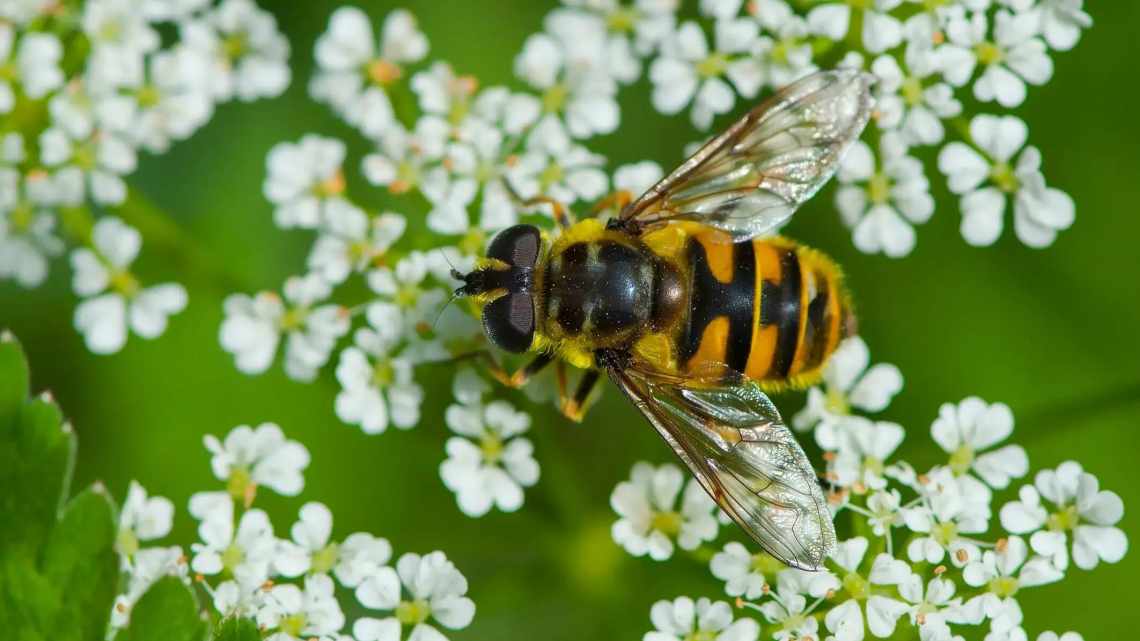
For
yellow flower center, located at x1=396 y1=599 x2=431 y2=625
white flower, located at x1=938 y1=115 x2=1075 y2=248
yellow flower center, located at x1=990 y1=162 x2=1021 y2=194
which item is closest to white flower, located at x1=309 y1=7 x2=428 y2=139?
yellow flower center, located at x1=396 y1=599 x2=431 y2=625

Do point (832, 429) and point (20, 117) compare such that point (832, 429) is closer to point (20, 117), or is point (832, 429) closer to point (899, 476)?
point (899, 476)

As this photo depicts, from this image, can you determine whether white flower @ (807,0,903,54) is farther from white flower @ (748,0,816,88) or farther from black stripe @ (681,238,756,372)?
black stripe @ (681,238,756,372)

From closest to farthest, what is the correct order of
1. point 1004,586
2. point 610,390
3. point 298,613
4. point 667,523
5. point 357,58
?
point 1004,586
point 298,613
point 667,523
point 357,58
point 610,390

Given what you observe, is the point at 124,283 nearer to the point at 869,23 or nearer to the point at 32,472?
the point at 32,472

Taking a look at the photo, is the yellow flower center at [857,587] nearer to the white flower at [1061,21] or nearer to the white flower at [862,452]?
the white flower at [862,452]

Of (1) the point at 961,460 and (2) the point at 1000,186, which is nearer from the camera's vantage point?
(1) the point at 961,460

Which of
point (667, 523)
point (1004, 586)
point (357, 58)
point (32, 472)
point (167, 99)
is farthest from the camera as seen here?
point (357, 58)

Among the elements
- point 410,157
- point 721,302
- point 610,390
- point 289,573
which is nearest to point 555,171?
point 410,157

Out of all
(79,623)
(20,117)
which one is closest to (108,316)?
(20,117)
